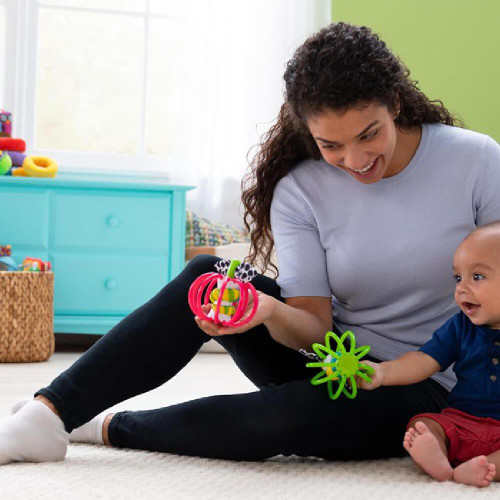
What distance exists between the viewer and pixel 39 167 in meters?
3.30

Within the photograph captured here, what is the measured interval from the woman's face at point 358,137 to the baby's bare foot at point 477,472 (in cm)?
45

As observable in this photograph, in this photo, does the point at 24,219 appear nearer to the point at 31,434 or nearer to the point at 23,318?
the point at 23,318

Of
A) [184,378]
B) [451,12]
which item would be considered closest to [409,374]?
[184,378]

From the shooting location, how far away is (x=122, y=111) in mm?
3854

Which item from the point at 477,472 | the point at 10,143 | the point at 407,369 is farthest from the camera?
the point at 10,143

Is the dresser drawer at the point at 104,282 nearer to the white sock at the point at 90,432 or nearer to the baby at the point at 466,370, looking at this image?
the white sock at the point at 90,432

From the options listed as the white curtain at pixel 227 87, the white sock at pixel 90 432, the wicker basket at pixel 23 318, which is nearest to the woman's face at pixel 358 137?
the white sock at pixel 90 432

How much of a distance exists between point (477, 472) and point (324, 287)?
406mm

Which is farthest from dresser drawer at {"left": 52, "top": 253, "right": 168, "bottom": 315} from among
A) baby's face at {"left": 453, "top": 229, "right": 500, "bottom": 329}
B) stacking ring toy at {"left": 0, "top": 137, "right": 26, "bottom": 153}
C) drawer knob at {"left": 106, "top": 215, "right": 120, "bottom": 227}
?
baby's face at {"left": 453, "top": 229, "right": 500, "bottom": 329}

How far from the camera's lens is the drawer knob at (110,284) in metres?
3.28

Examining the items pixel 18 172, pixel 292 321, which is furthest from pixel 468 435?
pixel 18 172

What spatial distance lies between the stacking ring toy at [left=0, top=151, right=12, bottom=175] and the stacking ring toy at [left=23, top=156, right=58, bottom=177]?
58 millimetres

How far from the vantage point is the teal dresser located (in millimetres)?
3227

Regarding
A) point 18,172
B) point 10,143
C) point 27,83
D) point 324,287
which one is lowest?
point 324,287
